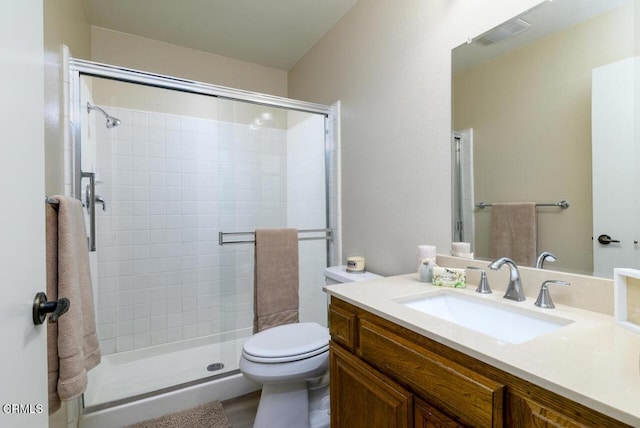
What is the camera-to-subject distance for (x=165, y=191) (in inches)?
94.1

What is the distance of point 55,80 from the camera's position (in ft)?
4.31

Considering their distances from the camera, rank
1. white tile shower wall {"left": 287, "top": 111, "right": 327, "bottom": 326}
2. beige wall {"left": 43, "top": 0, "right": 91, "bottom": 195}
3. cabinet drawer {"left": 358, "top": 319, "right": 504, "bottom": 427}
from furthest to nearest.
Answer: white tile shower wall {"left": 287, "top": 111, "right": 327, "bottom": 326}
beige wall {"left": 43, "top": 0, "right": 91, "bottom": 195}
cabinet drawer {"left": 358, "top": 319, "right": 504, "bottom": 427}

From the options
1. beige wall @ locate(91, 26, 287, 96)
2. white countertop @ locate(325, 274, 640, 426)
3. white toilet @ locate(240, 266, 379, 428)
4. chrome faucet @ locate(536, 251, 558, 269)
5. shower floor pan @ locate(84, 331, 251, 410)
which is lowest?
shower floor pan @ locate(84, 331, 251, 410)

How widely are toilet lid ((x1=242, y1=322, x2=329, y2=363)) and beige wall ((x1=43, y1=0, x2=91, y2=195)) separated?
1.12 m

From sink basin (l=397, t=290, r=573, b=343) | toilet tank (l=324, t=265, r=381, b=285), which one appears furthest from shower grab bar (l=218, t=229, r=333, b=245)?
sink basin (l=397, t=290, r=573, b=343)

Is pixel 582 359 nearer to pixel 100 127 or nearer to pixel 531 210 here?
pixel 531 210

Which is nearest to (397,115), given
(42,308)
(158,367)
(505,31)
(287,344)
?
(505,31)

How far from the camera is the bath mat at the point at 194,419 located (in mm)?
1597

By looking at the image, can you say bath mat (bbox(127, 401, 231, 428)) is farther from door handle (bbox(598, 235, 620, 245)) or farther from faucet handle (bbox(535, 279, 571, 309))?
door handle (bbox(598, 235, 620, 245))

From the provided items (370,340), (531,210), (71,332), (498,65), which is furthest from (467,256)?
(71,332)

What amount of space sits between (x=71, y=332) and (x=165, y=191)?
1.50 m

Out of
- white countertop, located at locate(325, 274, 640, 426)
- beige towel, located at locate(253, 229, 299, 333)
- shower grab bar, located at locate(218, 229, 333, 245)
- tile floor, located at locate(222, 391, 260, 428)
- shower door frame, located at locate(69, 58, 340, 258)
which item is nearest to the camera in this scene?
white countertop, located at locate(325, 274, 640, 426)

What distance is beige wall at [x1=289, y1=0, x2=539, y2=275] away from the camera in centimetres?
136

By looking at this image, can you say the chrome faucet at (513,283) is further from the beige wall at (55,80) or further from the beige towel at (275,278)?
the beige wall at (55,80)
